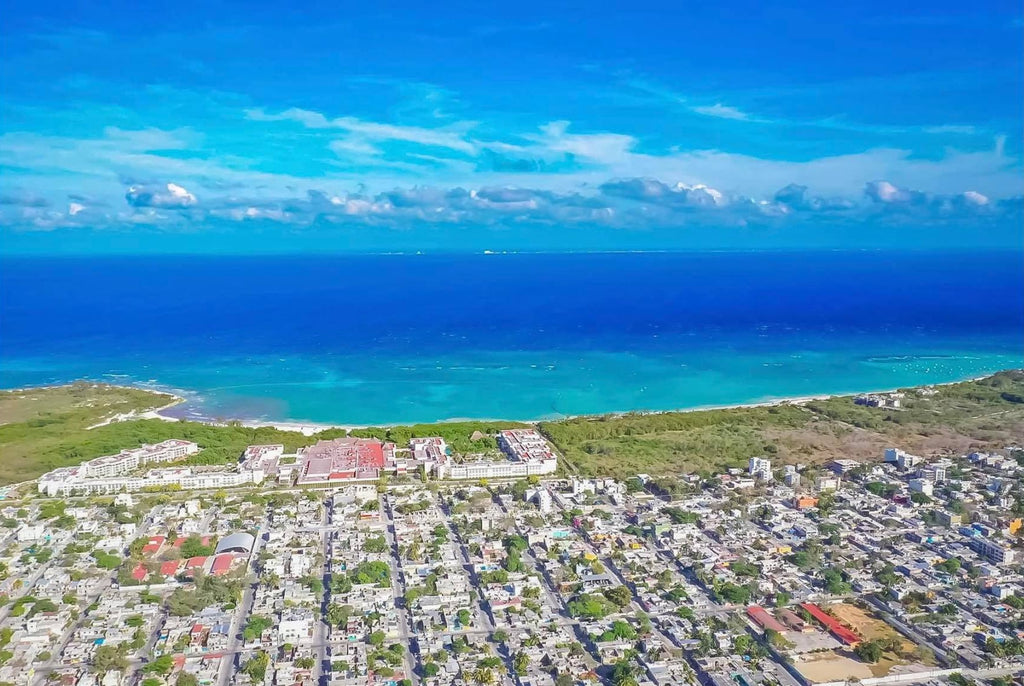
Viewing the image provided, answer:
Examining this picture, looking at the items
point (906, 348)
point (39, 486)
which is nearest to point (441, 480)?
point (39, 486)

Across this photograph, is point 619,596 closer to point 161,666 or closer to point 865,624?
point 865,624

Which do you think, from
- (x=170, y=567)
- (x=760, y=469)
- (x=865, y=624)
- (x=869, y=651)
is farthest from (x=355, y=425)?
(x=869, y=651)

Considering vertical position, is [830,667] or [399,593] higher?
[830,667]

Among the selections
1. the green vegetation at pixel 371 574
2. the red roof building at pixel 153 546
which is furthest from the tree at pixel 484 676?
the red roof building at pixel 153 546

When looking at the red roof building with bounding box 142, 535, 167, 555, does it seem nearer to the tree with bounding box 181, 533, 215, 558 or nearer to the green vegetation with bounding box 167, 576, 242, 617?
the tree with bounding box 181, 533, 215, 558

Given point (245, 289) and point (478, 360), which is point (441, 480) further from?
point (245, 289)

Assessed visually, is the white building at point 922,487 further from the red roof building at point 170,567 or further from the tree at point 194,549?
the red roof building at point 170,567

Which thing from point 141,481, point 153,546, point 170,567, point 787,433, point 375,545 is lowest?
point 141,481
